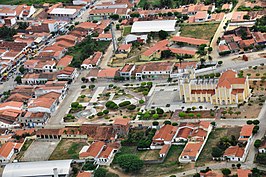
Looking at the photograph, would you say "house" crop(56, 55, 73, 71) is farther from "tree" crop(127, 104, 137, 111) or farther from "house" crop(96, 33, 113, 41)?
"tree" crop(127, 104, 137, 111)

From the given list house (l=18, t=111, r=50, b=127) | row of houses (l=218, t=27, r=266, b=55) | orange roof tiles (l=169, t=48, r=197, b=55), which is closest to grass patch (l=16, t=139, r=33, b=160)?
house (l=18, t=111, r=50, b=127)

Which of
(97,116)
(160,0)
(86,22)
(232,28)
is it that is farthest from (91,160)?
(160,0)

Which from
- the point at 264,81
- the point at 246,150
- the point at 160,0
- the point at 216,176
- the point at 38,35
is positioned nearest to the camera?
the point at 216,176

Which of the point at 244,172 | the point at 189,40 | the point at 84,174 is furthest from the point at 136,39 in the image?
the point at 244,172

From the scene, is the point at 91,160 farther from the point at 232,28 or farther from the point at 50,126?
the point at 232,28

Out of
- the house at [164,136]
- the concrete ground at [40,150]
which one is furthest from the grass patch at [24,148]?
the house at [164,136]

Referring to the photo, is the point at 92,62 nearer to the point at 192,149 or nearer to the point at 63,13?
the point at 63,13
